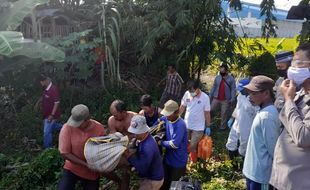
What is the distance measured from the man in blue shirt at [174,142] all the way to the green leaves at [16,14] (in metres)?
5.17

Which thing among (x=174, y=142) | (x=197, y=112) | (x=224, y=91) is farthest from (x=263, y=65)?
(x=174, y=142)

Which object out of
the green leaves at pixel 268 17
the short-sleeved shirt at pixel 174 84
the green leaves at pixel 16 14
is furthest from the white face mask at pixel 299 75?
the green leaves at pixel 268 17

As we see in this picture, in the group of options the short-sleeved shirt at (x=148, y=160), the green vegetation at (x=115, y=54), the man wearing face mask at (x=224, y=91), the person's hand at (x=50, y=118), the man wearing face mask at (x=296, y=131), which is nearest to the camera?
the man wearing face mask at (x=296, y=131)

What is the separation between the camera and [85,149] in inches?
A: 172

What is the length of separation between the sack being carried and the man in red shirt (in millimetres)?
4092

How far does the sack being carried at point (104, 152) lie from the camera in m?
4.26

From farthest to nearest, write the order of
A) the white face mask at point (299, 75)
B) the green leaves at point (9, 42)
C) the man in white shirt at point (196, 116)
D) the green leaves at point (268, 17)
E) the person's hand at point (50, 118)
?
the green leaves at point (268, 17) → the person's hand at point (50, 118) → the green leaves at point (9, 42) → the man in white shirt at point (196, 116) → the white face mask at point (299, 75)

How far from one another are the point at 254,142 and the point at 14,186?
400 cm

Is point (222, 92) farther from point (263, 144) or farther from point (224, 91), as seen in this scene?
point (263, 144)

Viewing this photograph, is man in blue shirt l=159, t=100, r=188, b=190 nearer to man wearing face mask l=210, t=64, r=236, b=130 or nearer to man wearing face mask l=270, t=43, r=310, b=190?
man wearing face mask l=270, t=43, r=310, b=190

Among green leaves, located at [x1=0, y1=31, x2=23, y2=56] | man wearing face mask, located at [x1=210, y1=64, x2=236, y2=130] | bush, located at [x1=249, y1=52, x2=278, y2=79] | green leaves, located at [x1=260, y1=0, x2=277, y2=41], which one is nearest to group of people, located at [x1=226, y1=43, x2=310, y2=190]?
green leaves, located at [x1=0, y1=31, x2=23, y2=56]

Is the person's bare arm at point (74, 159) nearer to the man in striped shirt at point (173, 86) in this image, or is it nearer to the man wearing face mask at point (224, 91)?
the man wearing face mask at point (224, 91)

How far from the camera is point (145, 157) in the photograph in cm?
425

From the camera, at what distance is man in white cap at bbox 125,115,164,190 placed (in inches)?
168
